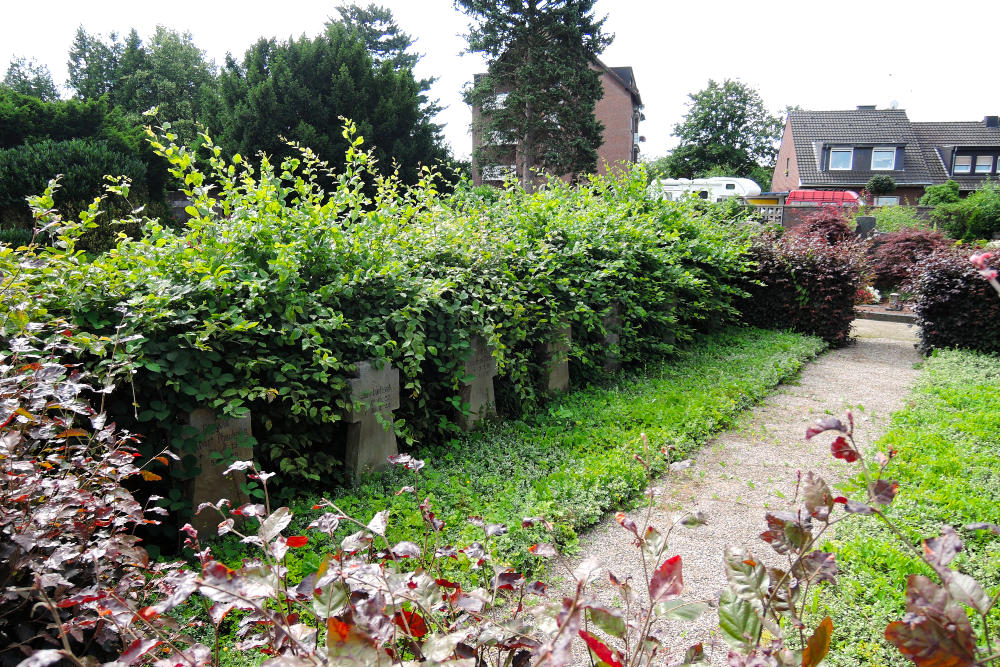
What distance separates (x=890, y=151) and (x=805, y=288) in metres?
35.9

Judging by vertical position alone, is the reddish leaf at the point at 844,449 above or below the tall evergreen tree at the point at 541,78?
below

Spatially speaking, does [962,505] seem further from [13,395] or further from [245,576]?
[13,395]

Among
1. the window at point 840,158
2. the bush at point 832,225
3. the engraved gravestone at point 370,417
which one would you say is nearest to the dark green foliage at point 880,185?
the window at point 840,158

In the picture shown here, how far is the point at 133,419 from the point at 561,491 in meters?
2.28

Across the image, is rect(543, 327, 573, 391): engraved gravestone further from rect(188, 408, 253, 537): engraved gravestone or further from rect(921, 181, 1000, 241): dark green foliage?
rect(921, 181, 1000, 241): dark green foliage

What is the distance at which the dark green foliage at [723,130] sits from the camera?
52.5m

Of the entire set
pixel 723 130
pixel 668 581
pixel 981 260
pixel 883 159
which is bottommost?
pixel 668 581

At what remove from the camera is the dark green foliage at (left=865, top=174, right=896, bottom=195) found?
117 feet

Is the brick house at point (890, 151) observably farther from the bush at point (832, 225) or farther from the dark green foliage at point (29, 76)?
the dark green foliage at point (29, 76)

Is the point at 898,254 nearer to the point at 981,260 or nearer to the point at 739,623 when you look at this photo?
the point at 981,260

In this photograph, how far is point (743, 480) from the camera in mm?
4207

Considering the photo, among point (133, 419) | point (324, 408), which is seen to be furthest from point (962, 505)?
point (133, 419)

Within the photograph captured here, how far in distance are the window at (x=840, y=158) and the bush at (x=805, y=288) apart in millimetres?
33972

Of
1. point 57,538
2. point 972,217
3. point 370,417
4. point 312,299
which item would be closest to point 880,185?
point 972,217
